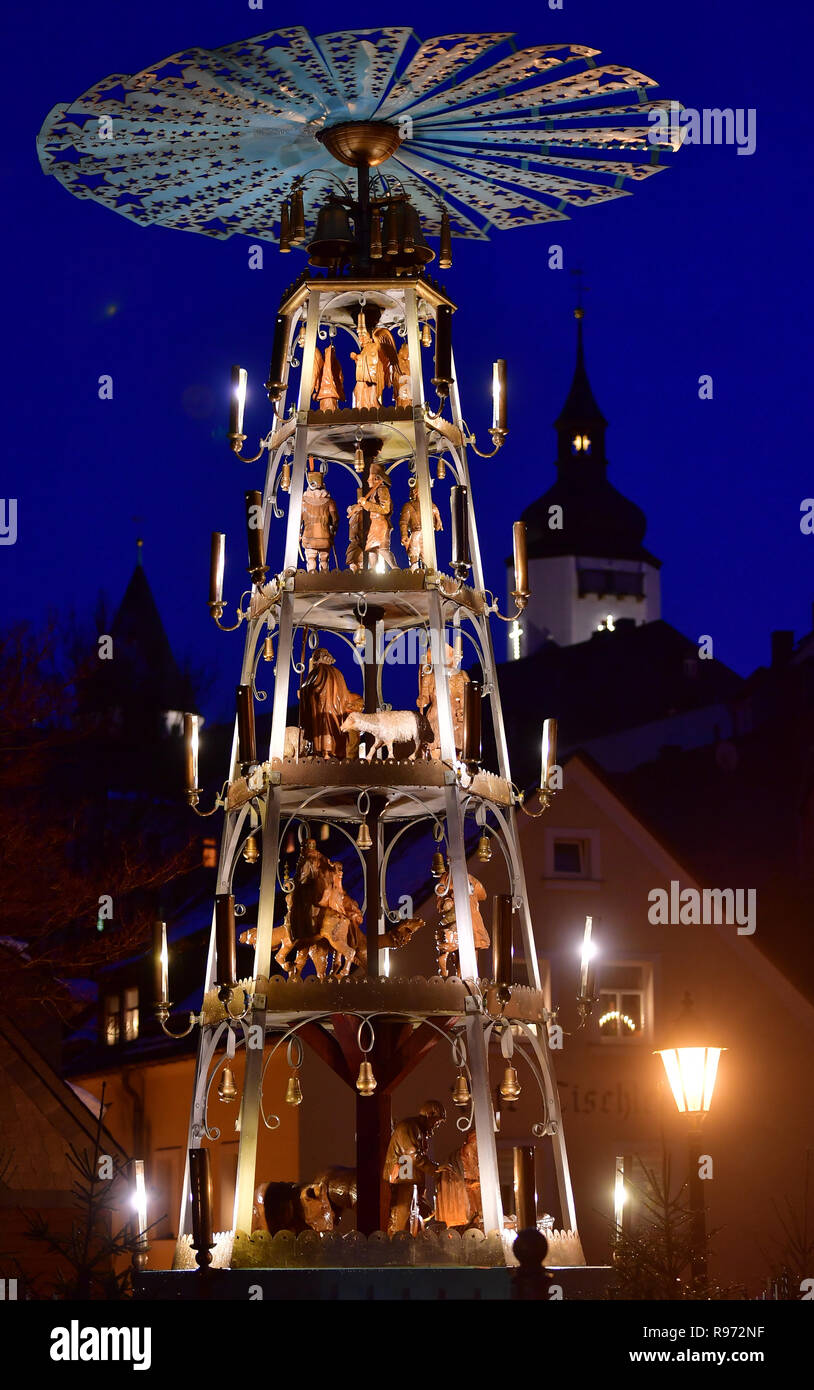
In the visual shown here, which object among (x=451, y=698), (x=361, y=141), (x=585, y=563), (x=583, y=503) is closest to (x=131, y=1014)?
(x=451, y=698)

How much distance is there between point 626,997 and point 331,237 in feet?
65.7

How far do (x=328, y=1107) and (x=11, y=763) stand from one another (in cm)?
767

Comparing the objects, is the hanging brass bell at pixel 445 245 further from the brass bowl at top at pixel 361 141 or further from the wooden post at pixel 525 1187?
the wooden post at pixel 525 1187

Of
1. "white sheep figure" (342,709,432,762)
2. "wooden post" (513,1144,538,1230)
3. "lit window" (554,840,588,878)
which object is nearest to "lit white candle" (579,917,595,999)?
"wooden post" (513,1144,538,1230)

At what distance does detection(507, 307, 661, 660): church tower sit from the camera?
5012 inches

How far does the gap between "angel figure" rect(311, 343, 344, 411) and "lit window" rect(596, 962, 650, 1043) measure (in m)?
18.3

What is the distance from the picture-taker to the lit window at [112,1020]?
133 ft

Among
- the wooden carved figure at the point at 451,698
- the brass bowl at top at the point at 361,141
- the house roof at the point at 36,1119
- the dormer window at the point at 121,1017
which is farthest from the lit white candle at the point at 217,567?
the dormer window at the point at 121,1017

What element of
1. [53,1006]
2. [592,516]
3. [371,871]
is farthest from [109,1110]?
[592,516]

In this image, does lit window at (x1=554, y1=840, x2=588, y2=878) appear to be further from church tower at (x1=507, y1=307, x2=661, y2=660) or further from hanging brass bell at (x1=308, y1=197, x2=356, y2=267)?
church tower at (x1=507, y1=307, x2=661, y2=660)

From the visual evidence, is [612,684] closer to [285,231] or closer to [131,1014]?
[131,1014]

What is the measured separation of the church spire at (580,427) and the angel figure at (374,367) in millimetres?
117668

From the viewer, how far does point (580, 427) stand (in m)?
142

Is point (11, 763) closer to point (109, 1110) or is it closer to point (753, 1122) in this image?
point (109, 1110)
